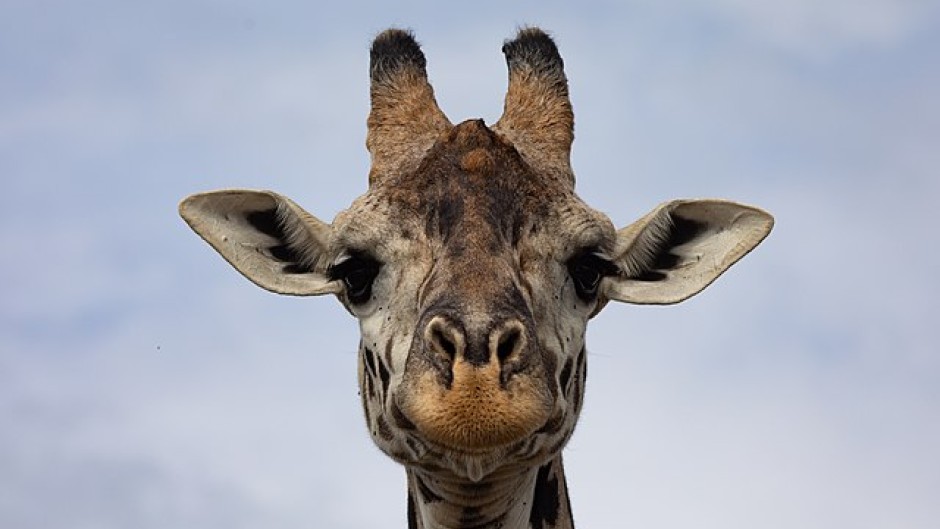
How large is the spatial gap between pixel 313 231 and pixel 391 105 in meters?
1.87

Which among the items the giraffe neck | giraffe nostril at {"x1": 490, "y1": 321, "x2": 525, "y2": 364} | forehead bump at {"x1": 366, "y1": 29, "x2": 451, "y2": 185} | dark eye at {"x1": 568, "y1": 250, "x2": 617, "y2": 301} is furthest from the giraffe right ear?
giraffe nostril at {"x1": 490, "y1": 321, "x2": 525, "y2": 364}

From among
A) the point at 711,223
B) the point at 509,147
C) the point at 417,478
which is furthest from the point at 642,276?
the point at 417,478

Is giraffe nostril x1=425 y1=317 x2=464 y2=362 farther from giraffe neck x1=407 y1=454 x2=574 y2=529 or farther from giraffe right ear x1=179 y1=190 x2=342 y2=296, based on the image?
giraffe right ear x1=179 y1=190 x2=342 y2=296

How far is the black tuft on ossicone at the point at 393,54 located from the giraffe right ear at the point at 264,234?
2.05m

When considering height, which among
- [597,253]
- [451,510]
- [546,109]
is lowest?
[451,510]

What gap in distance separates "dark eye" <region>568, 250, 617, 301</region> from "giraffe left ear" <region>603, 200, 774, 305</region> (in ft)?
0.67

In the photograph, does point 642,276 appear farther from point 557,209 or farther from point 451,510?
point 451,510

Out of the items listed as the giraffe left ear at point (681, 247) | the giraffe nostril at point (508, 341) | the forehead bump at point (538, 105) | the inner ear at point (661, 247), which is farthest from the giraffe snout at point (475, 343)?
the forehead bump at point (538, 105)

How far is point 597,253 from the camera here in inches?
433

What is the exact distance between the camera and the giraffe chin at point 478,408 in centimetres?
912

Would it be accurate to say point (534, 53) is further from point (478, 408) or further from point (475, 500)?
point (478, 408)

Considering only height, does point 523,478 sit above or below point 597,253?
below

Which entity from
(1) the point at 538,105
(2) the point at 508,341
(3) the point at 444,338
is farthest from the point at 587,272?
(1) the point at 538,105

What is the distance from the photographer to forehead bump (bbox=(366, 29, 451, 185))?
1209 centimetres
